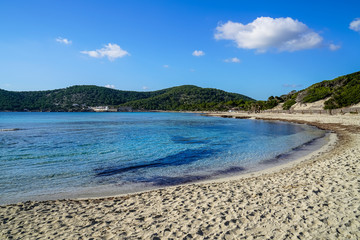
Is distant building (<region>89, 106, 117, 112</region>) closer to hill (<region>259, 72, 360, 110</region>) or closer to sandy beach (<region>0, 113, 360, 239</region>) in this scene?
hill (<region>259, 72, 360, 110</region>)

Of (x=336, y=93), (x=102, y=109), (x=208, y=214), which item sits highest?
(x=336, y=93)

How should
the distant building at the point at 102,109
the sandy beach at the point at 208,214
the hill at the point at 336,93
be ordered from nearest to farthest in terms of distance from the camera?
the sandy beach at the point at 208,214, the hill at the point at 336,93, the distant building at the point at 102,109

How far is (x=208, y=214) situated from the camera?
5.47 meters

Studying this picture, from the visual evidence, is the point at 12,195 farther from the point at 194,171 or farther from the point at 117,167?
the point at 194,171

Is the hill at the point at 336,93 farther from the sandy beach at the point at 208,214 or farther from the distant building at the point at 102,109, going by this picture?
the distant building at the point at 102,109

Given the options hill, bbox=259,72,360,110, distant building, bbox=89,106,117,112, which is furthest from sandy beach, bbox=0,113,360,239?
distant building, bbox=89,106,117,112

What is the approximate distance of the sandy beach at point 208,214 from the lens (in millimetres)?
4574

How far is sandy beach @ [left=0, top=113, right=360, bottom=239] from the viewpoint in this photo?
15.0 feet

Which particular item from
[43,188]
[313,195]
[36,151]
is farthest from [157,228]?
[36,151]

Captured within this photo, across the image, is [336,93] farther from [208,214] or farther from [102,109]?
[102,109]

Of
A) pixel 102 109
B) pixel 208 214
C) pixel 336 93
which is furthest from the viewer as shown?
pixel 102 109

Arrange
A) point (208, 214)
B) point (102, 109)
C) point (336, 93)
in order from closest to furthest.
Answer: point (208, 214) → point (336, 93) → point (102, 109)

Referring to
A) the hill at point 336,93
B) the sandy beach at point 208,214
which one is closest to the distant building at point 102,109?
the hill at point 336,93

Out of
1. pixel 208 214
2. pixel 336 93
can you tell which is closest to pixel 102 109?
pixel 336 93
